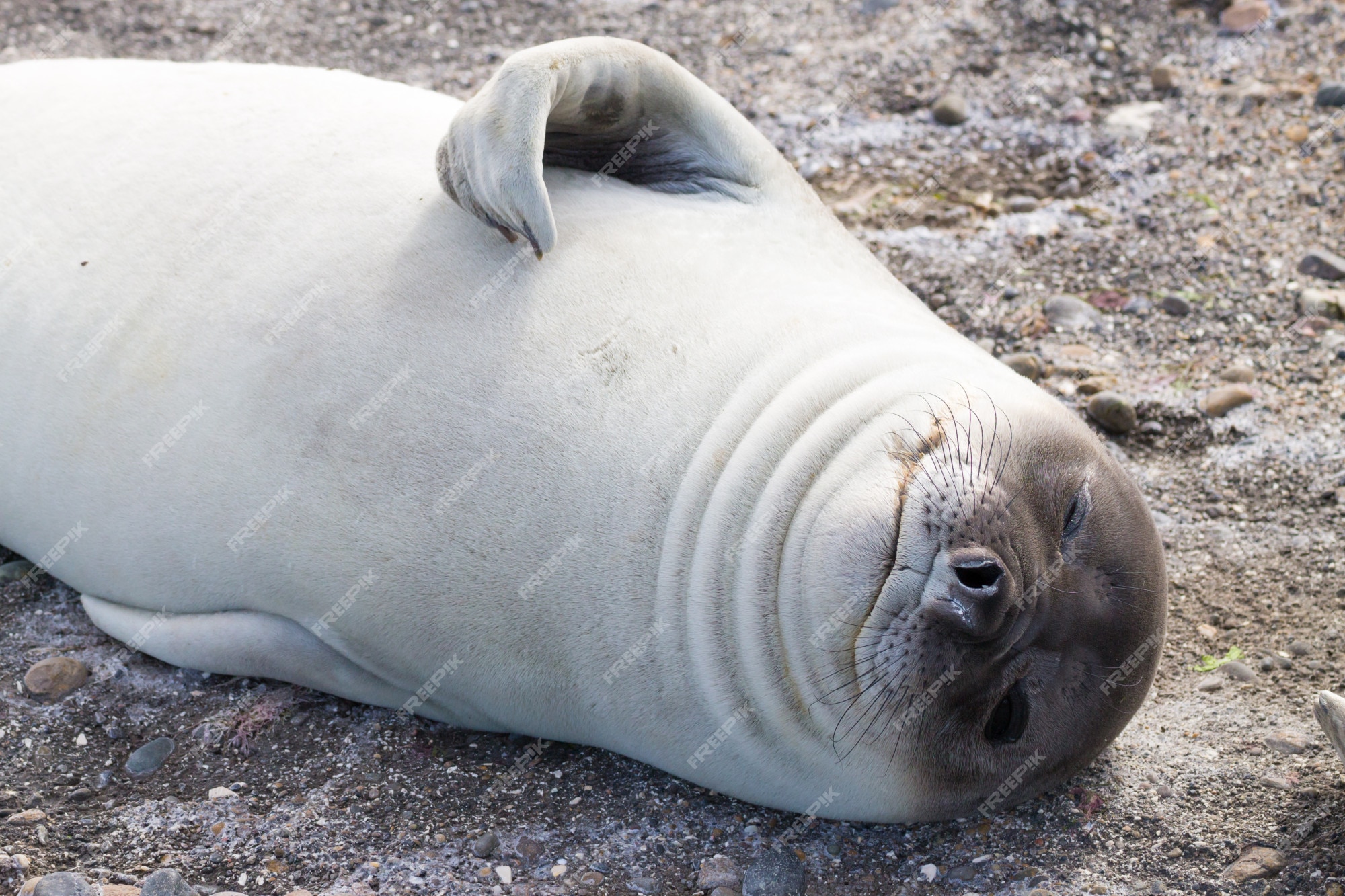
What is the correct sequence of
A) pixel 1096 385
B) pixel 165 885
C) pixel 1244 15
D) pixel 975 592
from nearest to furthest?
pixel 975 592 → pixel 165 885 → pixel 1096 385 → pixel 1244 15

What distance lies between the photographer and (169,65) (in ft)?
11.1

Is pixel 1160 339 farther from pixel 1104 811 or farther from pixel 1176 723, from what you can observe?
pixel 1104 811

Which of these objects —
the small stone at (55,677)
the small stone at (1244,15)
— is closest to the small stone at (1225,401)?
the small stone at (1244,15)

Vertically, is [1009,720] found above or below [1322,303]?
above

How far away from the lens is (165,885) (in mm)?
2418

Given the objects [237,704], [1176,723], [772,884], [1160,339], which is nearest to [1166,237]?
[1160,339]

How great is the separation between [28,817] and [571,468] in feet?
4.19

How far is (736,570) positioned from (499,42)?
369cm

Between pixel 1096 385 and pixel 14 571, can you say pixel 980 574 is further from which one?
pixel 14 571

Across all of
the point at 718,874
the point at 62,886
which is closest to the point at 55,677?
the point at 62,886

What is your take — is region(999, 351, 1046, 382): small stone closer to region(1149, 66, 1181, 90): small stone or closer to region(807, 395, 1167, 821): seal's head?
region(807, 395, 1167, 821): seal's head

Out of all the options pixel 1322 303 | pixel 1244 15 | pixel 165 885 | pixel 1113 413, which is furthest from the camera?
pixel 1244 15

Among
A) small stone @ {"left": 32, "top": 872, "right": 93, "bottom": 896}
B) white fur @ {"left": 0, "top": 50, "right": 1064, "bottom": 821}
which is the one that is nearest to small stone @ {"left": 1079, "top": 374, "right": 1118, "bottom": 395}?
white fur @ {"left": 0, "top": 50, "right": 1064, "bottom": 821}

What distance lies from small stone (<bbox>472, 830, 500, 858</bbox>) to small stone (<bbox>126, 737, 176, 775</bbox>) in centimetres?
74
